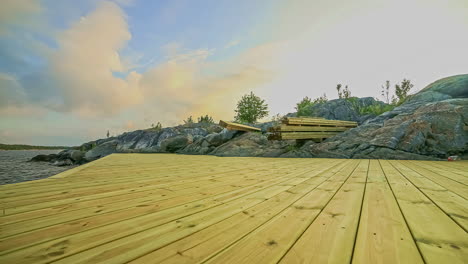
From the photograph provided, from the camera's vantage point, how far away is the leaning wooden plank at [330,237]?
0.82 metres

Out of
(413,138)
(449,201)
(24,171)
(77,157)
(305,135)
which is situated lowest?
(24,171)

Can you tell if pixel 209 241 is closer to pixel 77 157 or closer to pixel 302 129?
pixel 302 129

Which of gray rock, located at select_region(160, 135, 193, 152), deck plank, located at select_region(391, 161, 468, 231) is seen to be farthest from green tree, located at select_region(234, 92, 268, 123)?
deck plank, located at select_region(391, 161, 468, 231)

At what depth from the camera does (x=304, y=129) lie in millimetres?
8148

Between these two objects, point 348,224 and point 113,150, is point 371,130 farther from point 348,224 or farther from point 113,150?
point 113,150

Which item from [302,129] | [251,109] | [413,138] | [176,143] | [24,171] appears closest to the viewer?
[413,138]

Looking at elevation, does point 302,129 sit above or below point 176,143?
above

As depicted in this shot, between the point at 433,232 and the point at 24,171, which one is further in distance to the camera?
the point at 24,171

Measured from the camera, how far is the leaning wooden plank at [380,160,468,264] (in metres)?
0.82

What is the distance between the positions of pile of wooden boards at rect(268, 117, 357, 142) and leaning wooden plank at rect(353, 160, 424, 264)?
19.5 feet

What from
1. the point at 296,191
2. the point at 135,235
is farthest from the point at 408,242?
the point at 135,235

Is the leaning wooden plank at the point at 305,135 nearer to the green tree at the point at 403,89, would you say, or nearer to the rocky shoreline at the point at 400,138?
the rocky shoreline at the point at 400,138

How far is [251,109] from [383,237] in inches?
930

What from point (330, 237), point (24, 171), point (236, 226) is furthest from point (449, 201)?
point (24, 171)
